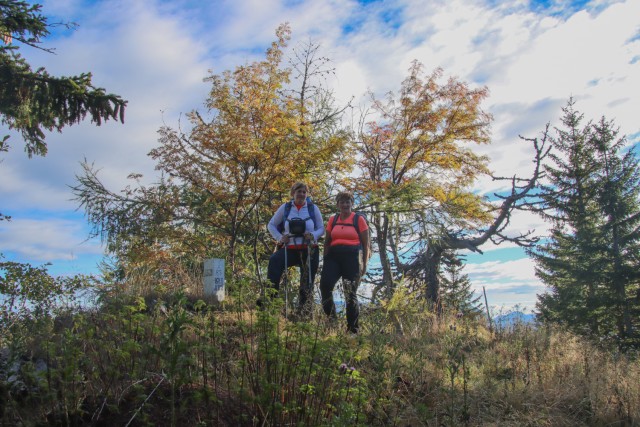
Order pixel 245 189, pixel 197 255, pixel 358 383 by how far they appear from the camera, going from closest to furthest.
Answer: pixel 358 383, pixel 245 189, pixel 197 255

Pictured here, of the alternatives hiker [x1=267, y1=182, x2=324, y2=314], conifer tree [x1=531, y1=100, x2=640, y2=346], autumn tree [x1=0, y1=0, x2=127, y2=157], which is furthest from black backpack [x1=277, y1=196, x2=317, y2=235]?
conifer tree [x1=531, y1=100, x2=640, y2=346]

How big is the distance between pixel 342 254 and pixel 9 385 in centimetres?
374

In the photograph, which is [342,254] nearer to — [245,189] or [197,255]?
[245,189]

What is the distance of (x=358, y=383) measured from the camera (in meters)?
3.29


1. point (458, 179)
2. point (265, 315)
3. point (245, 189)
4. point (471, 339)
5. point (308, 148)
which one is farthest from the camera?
point (458, 179)

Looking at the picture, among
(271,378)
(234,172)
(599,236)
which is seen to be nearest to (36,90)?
(234,172)

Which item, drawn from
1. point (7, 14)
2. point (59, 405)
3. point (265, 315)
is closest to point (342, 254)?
point (265, 315)

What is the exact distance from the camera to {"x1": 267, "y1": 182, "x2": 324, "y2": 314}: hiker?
5.81 m

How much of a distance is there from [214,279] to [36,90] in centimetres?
549

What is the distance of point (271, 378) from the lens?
294 centimetres

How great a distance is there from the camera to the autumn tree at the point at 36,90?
28.3ft

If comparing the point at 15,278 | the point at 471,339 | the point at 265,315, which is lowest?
the point at 471,339

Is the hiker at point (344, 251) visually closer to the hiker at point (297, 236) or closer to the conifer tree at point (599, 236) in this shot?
the hiker at point (297, 236)

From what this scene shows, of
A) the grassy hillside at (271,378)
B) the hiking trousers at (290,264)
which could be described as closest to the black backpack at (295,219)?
the hiking trousers at (290,264)
